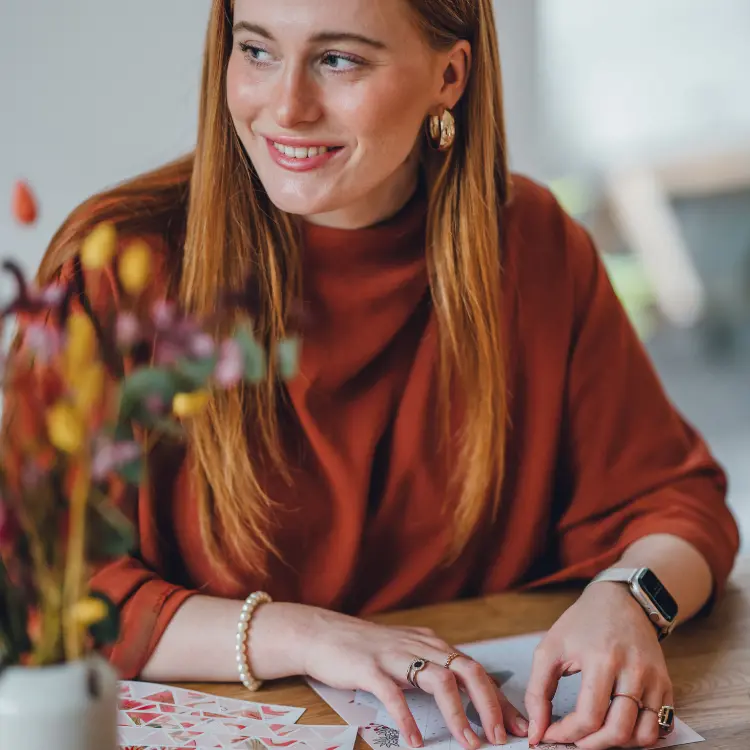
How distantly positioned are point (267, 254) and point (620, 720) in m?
0.69

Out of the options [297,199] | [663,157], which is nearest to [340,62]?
[297,199]

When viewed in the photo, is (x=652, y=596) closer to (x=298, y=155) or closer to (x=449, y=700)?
(x=449, y=700)

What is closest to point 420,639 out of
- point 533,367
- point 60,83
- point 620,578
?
point 620,578

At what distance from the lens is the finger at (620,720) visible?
3.57ft

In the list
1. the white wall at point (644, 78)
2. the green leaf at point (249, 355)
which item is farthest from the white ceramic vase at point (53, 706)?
the white wall at point (644, 78)

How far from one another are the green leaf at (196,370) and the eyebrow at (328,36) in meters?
0.63

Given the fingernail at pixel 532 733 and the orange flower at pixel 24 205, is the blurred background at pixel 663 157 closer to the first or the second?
the fingernail at pixel 532 733

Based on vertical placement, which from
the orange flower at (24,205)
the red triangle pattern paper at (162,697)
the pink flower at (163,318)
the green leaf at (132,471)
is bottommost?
the red triangle pattern paper at (162,697)

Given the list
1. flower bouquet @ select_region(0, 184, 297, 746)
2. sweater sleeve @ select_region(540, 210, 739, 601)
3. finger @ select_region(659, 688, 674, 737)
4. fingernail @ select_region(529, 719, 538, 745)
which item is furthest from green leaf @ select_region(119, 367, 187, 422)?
sweater sleeve @ select_region(540, 210, 739, 601)

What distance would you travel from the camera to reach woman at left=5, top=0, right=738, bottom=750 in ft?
4.06

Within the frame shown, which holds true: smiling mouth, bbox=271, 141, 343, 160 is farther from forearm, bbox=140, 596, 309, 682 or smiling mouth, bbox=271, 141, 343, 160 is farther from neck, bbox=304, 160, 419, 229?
forearm, bbox=140, 596, 309, 682

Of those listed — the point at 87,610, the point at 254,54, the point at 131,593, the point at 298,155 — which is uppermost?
the point at 254,54

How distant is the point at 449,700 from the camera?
1104 millimetres

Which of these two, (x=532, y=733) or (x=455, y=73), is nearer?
(x=532, y=733)
